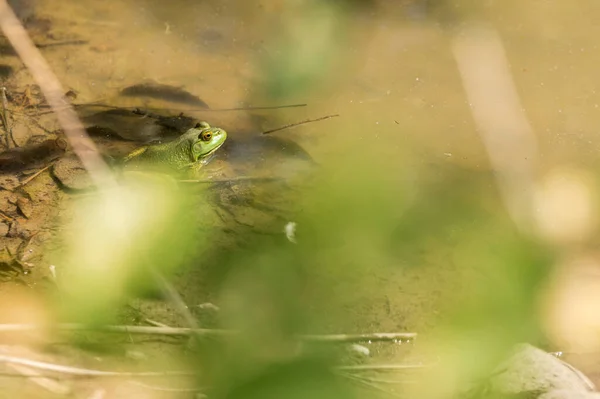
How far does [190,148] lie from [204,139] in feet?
Result: 0.34

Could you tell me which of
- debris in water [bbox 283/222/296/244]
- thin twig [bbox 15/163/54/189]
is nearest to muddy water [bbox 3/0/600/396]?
thin twig [bbox 15/163/54/189]

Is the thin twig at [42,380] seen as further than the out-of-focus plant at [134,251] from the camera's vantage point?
Yes

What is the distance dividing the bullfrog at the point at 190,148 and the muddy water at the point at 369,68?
0.18 metres

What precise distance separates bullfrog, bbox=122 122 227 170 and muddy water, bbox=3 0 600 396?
0.59 feet

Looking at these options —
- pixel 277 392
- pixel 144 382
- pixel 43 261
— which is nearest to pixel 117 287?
pixel 277 392

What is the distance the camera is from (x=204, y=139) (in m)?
3.37

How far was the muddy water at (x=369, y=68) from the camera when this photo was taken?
3367 millimetres

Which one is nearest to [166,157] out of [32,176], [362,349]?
[32,176]

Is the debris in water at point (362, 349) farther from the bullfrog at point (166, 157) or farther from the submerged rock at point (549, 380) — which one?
the bullfrog at point (166, 157)

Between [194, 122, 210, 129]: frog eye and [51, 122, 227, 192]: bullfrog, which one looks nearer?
[51, 122, 227, 192]: bullfrog

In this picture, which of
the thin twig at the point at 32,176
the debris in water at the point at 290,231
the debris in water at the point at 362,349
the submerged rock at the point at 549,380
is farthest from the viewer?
the thin twig at the point at 32,176

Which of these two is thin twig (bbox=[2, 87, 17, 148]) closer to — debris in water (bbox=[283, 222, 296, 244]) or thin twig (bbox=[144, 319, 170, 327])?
thin twig (bbox=[144, 319, 170, 327])

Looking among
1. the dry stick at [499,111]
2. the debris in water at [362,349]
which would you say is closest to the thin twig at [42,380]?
the debris in water at [362,349]

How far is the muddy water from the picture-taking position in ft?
11.0
